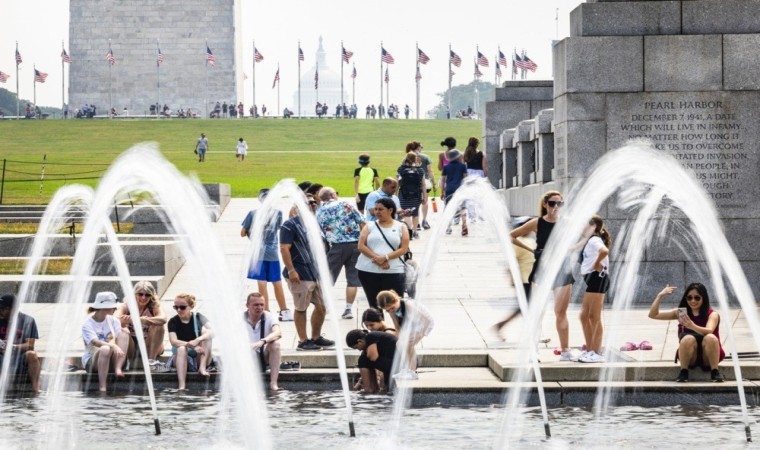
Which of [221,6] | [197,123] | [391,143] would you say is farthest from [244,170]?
[221,6]

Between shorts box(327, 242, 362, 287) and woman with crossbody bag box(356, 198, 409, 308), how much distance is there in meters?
1.09

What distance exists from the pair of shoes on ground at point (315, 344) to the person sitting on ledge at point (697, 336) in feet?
12.2

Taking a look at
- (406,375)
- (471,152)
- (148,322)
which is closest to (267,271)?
(148,322)

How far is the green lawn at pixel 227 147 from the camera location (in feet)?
155

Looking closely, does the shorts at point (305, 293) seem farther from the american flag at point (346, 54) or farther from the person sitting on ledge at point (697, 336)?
the american flag at point (346, 54)

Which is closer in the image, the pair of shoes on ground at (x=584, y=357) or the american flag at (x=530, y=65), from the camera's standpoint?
the pair of shoes on ground at (x=584, y=357)

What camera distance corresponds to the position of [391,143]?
254ft

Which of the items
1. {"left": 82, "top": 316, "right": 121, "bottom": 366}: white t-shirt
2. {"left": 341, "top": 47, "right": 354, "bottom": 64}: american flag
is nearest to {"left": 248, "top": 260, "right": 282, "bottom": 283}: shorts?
{"left": 82, "top": 316, "right": 121, "bottom": 366}: white t-shirt

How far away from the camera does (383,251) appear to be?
14.6 metres

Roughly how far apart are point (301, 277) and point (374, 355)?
96.5 inches

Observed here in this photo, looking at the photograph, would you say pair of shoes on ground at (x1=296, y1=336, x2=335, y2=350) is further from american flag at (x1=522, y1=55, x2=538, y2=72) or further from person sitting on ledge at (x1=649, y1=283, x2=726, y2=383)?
american flag at (x1=522, y1=55, x2=538, y2=72)

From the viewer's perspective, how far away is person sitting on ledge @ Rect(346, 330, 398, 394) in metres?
12.6

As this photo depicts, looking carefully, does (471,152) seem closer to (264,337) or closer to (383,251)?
(383,251)

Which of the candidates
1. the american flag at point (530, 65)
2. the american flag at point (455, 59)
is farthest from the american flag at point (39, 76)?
the american flag at point (530, 65)
